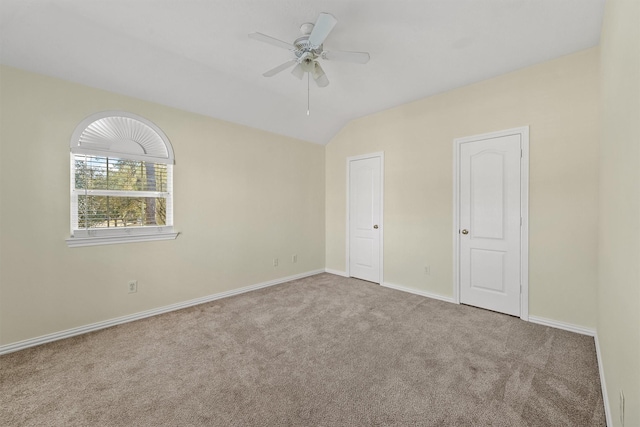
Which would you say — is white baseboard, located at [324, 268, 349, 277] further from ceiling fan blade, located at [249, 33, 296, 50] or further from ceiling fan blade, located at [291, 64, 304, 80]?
ceiling fan blade, located at [249, 33, 296, 50]

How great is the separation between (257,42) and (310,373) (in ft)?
9.12

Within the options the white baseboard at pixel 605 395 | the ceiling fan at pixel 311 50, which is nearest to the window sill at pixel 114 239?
the ceiling fan at pixel 311 50

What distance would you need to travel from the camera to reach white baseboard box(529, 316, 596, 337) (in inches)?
99.7

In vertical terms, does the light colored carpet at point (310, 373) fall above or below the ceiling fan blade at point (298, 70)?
below

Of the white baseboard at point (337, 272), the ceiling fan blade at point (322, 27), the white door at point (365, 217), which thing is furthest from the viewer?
the white baseboard at point (337, 272)

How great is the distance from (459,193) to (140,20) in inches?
143

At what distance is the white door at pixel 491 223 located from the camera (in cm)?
295

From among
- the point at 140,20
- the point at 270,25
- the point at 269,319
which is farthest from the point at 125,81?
the point at 269,319

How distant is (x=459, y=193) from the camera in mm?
3363

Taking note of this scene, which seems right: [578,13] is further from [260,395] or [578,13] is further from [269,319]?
[269,319]

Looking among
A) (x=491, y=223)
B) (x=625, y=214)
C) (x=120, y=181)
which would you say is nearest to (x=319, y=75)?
(x=625, y=214)

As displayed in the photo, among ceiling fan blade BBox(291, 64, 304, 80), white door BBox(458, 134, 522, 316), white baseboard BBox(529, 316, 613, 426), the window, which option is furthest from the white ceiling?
white baseboard BBox(529, 316, 613, 426)

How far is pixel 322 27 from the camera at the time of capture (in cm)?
182

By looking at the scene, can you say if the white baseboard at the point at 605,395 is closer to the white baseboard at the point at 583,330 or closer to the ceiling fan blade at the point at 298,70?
the white baseboard at the point at 583,330
